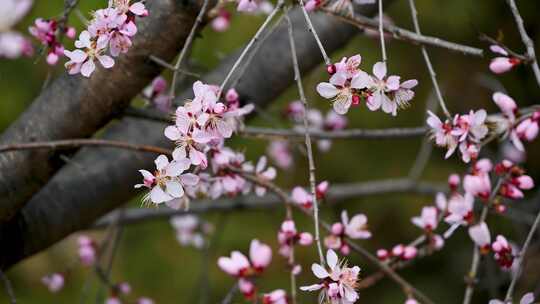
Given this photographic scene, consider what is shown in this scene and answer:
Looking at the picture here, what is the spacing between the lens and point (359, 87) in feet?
3.25

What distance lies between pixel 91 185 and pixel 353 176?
2.08 meters

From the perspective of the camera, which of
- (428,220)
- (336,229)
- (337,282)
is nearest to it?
(337,282)

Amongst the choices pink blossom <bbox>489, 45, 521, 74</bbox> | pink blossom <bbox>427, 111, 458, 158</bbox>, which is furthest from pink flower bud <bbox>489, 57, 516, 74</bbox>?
pink blossom <bbox>427, 111, 458, 158</bbox>

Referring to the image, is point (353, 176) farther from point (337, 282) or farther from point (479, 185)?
point (337, 282)

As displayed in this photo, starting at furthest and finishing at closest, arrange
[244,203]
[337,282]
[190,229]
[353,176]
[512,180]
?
[353,176] < [190,229] < [244,203] < [512,180] < [337,282]

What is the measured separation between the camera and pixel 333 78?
99 cm

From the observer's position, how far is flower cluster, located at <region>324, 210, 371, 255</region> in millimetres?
1398

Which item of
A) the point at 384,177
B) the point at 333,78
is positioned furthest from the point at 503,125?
the point at 384,177

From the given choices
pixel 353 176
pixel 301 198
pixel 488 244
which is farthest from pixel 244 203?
pixel 353 176

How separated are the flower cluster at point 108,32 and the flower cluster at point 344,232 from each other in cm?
57

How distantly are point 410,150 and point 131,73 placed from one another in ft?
7.81

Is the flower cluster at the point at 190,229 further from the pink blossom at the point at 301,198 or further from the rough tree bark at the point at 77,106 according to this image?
the rough tree bark at the point at 77,106

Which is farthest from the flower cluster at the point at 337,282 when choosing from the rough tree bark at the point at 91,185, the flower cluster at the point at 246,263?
the rough tree bark at the point at 91,185

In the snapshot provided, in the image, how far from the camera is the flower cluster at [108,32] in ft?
3.37
